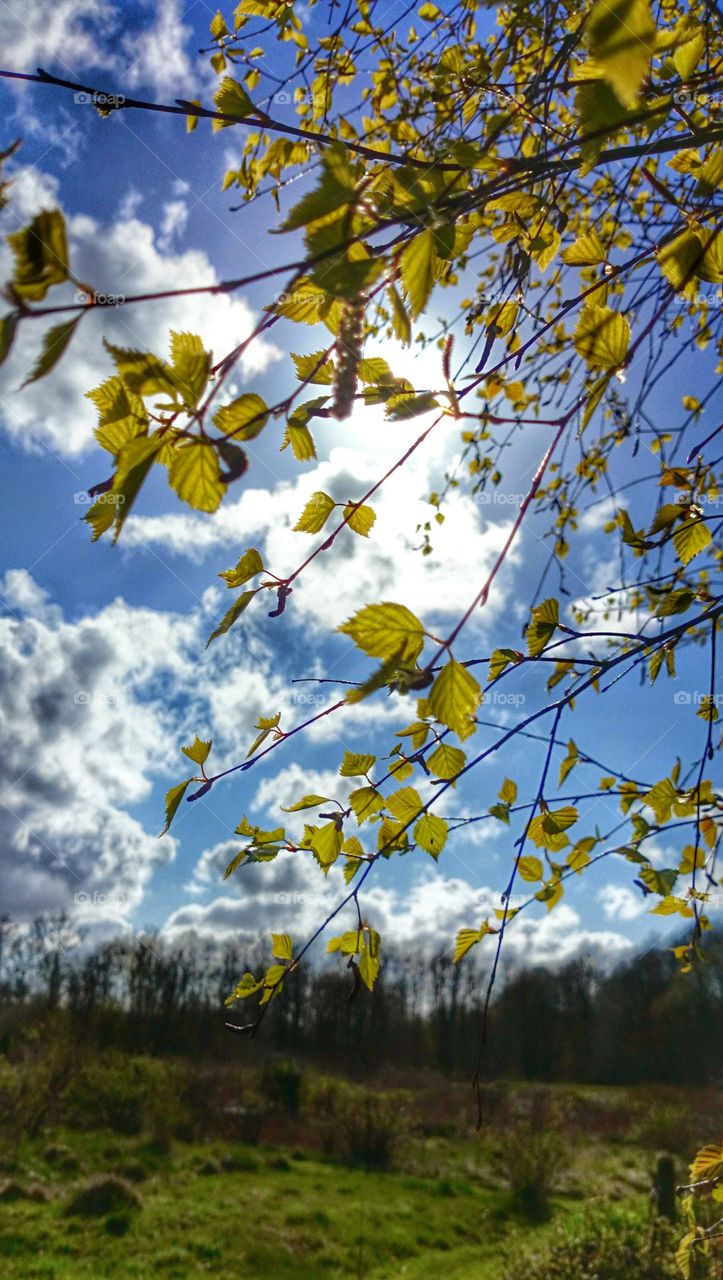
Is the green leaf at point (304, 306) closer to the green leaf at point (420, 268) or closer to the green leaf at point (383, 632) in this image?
the green leaf at point (420, 268)

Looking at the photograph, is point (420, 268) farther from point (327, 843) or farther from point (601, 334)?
point (327, 843)

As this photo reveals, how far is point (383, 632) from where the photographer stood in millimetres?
573

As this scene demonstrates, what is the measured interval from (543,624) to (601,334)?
1.42ft

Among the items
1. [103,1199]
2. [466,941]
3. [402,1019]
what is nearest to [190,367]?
[466,941]

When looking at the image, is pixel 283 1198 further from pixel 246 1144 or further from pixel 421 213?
pixel 421 213

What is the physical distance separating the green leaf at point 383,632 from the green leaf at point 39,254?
0.29m

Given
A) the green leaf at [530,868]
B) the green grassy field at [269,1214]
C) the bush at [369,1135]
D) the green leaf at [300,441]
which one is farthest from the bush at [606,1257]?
the green leaf at [300,441]

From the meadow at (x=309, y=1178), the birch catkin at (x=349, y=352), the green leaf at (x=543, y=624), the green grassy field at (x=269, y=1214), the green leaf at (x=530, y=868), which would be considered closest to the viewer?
the birch catkin at (x=349, y=352)

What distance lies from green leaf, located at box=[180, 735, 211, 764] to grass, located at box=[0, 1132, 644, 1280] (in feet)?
29.0

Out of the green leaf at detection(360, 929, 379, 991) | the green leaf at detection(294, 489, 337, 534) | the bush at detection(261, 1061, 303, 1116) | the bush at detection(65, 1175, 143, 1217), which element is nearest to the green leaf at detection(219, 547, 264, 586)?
the green leaf at detection(294, 489, 337, 534)

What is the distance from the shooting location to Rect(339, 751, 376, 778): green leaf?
1027 millimetres

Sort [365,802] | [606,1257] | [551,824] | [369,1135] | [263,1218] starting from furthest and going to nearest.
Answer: [369,1135] → [263,1218] → [606,1257] → [551,824] → [365,802]

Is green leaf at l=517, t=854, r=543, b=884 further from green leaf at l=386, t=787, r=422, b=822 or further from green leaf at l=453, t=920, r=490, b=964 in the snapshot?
green leaf at l=386, t=787, r=422, b=822

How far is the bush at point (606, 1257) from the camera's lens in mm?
6309
